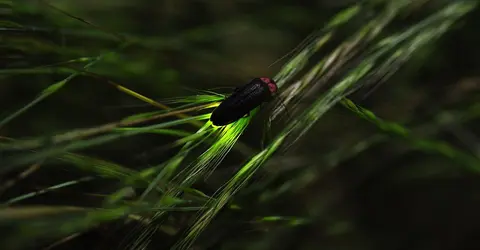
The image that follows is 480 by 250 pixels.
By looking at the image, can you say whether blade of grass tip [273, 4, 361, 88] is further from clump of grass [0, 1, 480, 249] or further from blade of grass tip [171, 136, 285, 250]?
blade of grass tip [171, 136, 285, 250]

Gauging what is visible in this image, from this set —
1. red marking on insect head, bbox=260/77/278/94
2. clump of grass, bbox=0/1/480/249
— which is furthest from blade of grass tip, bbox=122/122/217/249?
red marking on insect head, bbox=260/77/278/94

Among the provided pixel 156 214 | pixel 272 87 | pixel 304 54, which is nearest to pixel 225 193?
pixel 156 214

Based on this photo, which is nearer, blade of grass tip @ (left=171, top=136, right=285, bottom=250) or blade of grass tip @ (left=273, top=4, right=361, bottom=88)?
blade of grass tip @ (left=171, top=136, right=285, bottom=250)

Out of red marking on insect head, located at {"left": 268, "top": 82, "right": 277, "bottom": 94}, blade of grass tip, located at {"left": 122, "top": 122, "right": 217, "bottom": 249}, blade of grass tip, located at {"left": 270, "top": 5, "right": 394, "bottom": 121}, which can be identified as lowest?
blade of grass tip, located at {"left": 270, "top": 5, "right": 394, "bottom": 121}

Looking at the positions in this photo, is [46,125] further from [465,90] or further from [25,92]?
[465,90]

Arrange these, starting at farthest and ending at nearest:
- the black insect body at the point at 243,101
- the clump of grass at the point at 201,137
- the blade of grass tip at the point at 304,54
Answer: the blade of grass tip at the point at 304,54
the black insect body at the point at 243,101
the clump of grass at the point at 201,137

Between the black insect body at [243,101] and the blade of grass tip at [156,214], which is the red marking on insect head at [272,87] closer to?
the black insect body at [243,101]

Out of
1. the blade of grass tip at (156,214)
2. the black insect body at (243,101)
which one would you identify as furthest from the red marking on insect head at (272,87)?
the blade of grass tip at (156,214)
